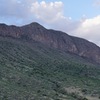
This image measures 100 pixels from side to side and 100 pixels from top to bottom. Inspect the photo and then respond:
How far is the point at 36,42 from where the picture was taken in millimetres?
145375

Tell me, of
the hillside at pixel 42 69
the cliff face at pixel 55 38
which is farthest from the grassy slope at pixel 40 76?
the cliff face at pixel 55 38

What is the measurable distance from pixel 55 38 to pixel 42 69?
66242 millimetres

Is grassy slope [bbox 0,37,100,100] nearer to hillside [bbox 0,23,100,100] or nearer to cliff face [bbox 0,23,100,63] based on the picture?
hillside [bbox 0,23,100,100]

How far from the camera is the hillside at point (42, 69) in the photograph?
67494mm

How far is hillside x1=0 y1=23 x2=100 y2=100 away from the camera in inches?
2657

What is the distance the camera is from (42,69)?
100 m

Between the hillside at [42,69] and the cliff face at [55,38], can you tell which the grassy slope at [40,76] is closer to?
the hillside at [42,69]

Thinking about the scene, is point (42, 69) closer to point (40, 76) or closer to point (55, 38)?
point (40, 76)

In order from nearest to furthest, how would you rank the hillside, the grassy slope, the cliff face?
the grassy slope, the hillside, the cliff face

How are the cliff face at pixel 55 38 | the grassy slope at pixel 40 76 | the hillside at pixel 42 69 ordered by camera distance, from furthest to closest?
the cliff face at pixel 55 38 < the hillside at pixel 42 69 < the grassy slope at pixel 40 76

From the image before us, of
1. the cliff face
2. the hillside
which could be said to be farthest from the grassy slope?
the cliff face

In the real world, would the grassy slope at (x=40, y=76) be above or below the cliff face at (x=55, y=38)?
below

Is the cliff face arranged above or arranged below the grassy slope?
above

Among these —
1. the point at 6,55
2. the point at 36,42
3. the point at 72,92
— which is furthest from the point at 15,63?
the point at 36,42
